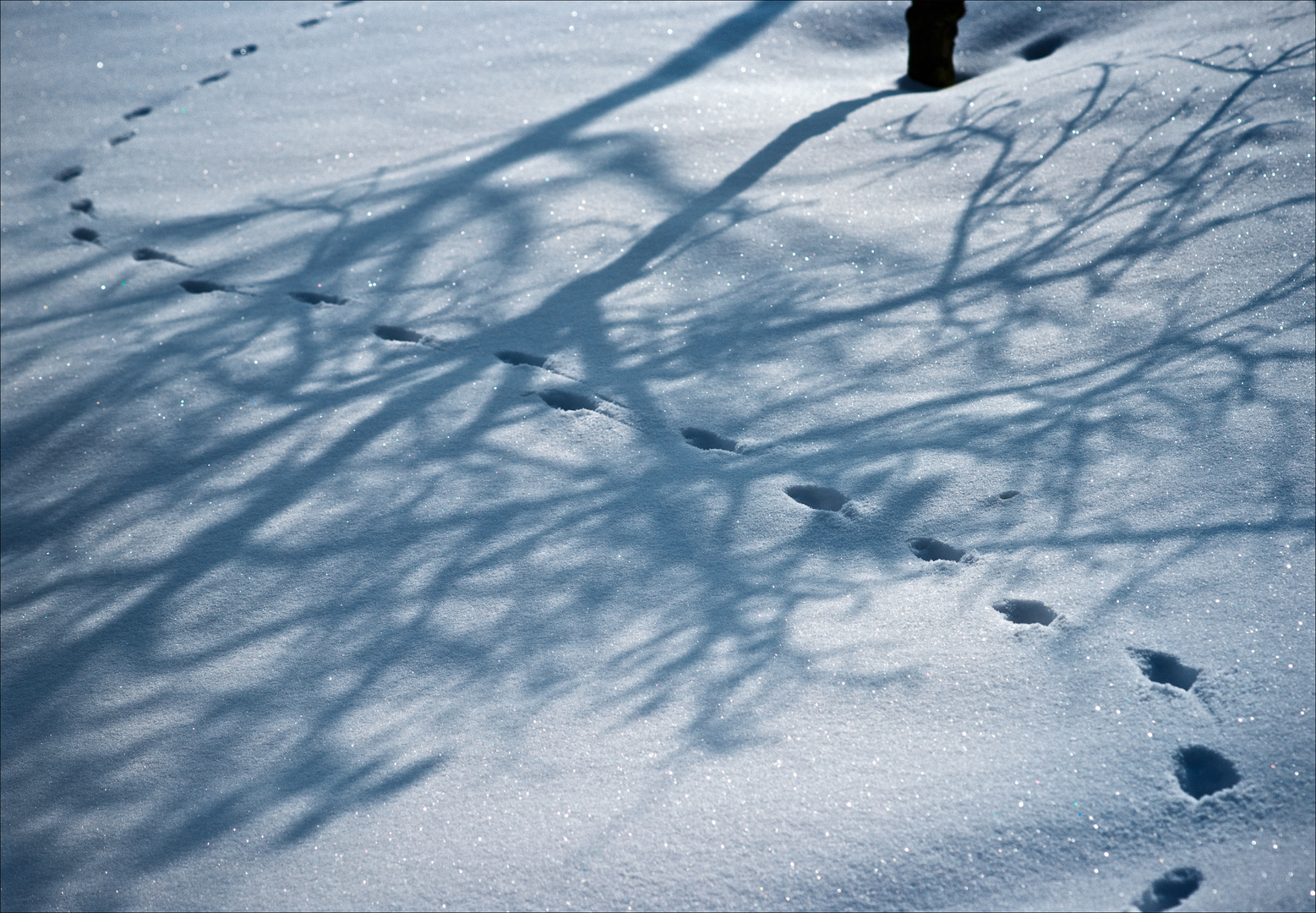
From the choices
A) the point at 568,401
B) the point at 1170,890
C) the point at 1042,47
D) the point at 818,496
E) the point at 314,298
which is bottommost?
the point at 1170,890

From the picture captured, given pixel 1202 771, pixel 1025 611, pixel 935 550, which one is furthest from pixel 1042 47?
pixel 1202 771

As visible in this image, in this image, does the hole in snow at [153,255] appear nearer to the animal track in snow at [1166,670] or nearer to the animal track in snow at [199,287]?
the animal track in snow at [199,287]

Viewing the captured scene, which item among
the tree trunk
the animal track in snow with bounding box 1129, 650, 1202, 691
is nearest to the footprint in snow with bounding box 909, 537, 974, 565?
the animal track in snow with bounding box 1129, 650, 1202, 691

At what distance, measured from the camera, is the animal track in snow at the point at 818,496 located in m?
2.20

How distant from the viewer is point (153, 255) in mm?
3438

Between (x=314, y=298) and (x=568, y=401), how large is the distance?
116 cm

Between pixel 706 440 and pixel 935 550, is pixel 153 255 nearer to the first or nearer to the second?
pixel 706 440

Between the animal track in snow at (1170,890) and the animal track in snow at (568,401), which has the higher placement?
the animal track in snow at (568,401)

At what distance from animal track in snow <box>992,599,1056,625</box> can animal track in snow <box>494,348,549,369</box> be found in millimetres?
1508

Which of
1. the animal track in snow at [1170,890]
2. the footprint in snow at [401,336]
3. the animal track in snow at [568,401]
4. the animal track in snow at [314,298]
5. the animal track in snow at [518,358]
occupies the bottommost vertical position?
the animal track in snow at [1170,890]

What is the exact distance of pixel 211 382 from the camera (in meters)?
2.77

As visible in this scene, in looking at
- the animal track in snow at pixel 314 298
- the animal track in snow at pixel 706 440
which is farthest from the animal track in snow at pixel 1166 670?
the animal track in snow at pixel 314 298

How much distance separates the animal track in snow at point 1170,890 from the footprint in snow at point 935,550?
0.74m

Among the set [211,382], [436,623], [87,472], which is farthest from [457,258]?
[436,623]
